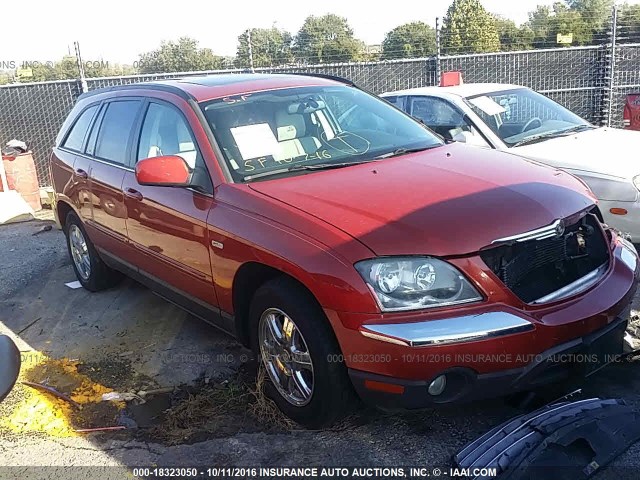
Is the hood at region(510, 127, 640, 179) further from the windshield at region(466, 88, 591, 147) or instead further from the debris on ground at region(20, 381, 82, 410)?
the debris on ground at region(20, 381, 82, 410)

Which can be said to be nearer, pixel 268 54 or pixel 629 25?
pixel 629 25

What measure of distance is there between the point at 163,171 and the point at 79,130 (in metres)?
2.49

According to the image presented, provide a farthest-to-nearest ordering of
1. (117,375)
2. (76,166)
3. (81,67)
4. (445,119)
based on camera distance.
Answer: (81,67) → (445,119) → (76,166) → (117,375)

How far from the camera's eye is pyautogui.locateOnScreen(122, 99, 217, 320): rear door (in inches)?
147

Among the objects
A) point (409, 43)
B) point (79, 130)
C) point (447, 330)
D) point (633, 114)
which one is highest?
point (409, 43)

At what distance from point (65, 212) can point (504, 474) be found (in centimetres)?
501

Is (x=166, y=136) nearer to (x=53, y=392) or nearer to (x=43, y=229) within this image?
(x=53, y=392)

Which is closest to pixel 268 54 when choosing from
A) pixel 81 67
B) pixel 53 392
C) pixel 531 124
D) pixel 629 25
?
pixel 81 67

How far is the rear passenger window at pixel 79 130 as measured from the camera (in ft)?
18.2

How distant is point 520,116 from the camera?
21.5 feet

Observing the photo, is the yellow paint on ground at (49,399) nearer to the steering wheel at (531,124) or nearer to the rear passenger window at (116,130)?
the rear passenger window at (116,130)

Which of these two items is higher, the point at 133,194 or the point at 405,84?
the point at 405,84

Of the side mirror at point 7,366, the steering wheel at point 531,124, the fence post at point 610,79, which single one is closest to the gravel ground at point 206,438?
the side mirror at point 7,366

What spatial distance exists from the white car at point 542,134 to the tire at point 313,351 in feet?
10.1
